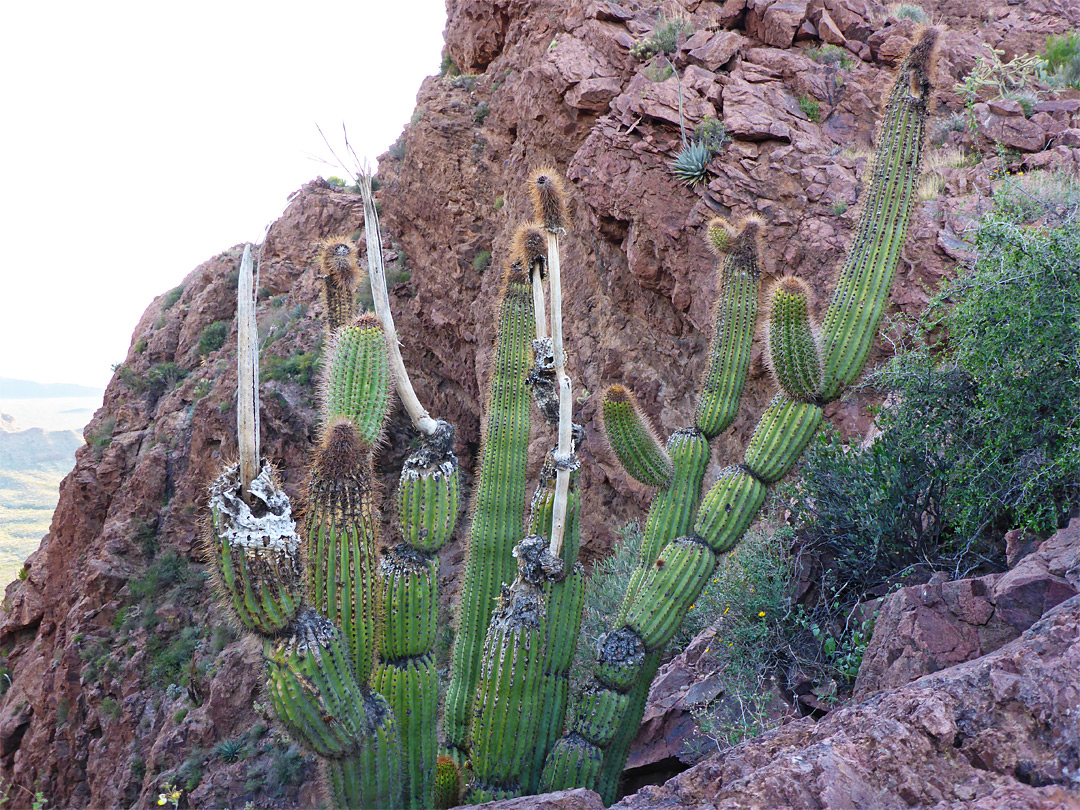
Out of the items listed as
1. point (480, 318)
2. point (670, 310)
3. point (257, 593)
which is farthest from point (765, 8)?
point (257, 593)

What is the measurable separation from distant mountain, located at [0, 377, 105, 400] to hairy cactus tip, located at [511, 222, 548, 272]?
345 ft

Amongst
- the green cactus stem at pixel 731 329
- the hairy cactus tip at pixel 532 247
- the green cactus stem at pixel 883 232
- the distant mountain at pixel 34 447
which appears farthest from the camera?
the distant mountain at pixel 34 447

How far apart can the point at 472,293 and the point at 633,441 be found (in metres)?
9.73

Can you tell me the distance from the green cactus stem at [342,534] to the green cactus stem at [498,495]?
1.39 meters

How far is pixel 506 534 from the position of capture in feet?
18.6

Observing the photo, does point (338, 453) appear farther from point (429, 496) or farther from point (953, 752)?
point (953, 752)

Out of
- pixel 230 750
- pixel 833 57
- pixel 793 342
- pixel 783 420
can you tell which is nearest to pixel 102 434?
pixel 230 750

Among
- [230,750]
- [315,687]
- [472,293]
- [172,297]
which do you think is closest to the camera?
[315,687]

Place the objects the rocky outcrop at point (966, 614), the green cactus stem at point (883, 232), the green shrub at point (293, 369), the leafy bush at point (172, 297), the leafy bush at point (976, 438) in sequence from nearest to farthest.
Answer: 1. the rocky outcrop at point (966, 614)
2. the leafy bush at point (976, 438)
3. the green cactus stem at point (883, 232)
4. the green shrub at point (293, 369)
5. the leafy bush at point (172, 297)

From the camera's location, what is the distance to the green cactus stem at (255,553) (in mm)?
3689

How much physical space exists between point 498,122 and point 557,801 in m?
13.0

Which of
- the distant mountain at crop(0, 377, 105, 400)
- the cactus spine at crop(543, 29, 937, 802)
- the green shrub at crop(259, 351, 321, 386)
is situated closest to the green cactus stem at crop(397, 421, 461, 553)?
the cactus spine at crop(543, 29, 937, 802)

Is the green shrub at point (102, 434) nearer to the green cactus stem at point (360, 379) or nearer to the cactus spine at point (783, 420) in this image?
the green cactus stem at point (360, 379)

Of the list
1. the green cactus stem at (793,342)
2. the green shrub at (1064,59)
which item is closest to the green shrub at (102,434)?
the green cactus stem at (793,342)
